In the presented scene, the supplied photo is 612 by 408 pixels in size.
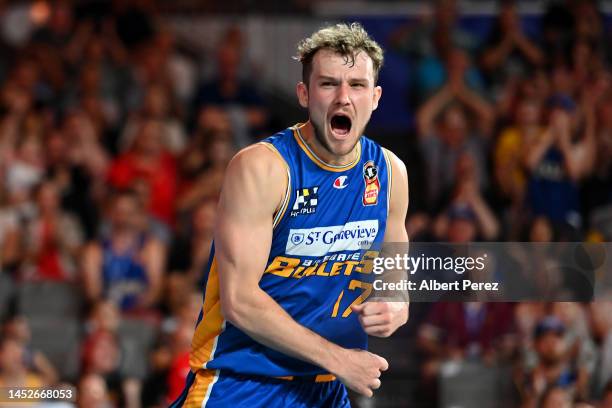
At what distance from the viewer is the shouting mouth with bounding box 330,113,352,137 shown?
460 centimetres

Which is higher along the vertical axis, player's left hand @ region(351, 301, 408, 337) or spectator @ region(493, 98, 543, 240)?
spectator @ region(493, 98, 543, 240)

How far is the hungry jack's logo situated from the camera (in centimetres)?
480

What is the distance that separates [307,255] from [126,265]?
546cm

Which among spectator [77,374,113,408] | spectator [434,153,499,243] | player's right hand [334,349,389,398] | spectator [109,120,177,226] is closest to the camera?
player's right hand [334,349,389,398]

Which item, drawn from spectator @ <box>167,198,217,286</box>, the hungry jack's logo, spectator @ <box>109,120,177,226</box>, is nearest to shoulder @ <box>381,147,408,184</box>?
the hungry jack's logo

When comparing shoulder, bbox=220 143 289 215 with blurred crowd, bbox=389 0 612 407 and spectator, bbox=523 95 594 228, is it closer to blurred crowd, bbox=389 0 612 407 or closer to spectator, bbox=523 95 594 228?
blurred crowd, bbox=389 0 612 407

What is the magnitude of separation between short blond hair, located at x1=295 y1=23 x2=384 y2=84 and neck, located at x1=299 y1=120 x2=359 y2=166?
0.22 metres

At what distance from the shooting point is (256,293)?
14.6 feet

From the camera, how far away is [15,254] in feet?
33.5

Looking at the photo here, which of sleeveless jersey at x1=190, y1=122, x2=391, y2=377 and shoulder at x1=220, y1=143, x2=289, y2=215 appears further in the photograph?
sleeveless jersey at x1=190, y1=122, x2=391, y2=377

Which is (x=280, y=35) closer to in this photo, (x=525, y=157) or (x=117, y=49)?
(x=117, y=49)

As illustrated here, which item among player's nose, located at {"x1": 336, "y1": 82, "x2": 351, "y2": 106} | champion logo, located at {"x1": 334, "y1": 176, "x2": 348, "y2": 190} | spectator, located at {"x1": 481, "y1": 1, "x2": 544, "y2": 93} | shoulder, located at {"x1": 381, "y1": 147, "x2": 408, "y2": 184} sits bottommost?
champion logo, located at {"x1": 334, "y1": 176, "x2": 348, "y2": 190}

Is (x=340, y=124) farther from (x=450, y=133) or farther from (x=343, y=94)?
(x=450, y=133)
